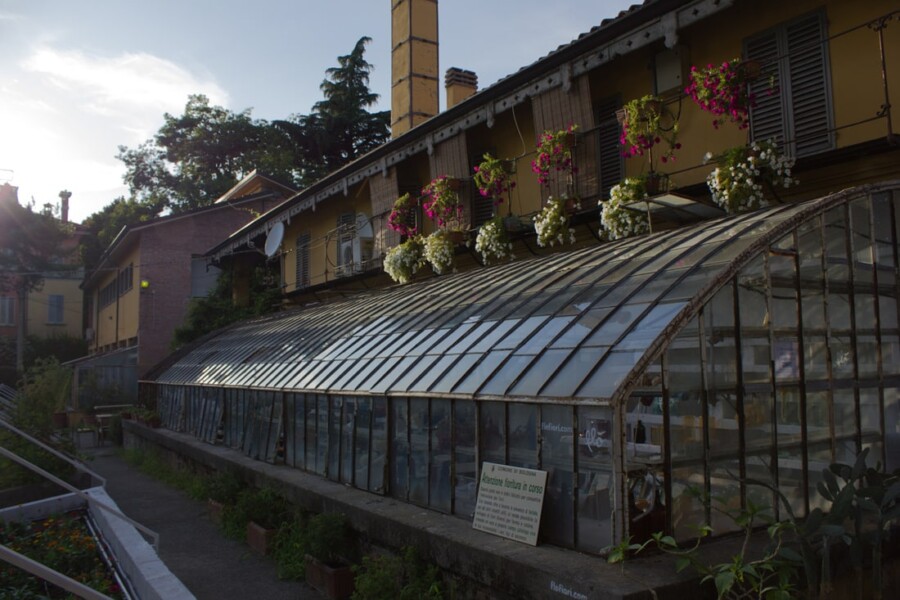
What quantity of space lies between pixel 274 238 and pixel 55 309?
35594 mm

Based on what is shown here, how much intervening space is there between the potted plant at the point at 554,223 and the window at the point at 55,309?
164 ft

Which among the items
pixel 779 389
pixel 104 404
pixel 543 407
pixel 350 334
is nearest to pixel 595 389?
pixel 543 407

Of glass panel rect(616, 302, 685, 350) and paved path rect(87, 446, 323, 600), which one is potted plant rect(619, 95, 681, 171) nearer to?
glass panel rect(616, 302, 685, 350)

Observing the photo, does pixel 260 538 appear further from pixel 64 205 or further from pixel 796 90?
pixel 64 205

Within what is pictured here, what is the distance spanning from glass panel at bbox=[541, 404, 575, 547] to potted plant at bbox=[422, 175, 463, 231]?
899cm

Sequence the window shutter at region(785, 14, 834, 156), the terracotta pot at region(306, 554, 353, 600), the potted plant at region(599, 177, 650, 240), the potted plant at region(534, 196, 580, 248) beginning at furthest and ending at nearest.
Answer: the potted plant at region(534, 196, 580, 248), the potted plant at region(599, 177, 650, 240), the window shutter at region(785, 14, 834, 156), the terracotta pot at region(306, 554, 353, 600)

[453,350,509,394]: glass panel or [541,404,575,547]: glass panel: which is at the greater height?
[453,350,509,394]: glass panel

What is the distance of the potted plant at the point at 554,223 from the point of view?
12.4 meters

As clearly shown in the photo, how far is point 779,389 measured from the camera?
729 cm

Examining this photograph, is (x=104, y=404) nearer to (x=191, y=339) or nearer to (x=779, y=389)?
(x=191, y=339)

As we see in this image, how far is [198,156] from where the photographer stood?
4972cm

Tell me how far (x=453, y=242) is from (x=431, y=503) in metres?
7.62

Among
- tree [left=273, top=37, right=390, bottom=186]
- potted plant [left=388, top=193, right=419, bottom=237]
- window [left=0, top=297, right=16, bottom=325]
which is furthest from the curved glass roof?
window [left=0, top=297, right=16, bottom=325]

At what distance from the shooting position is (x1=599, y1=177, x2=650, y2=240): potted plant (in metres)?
11.0
